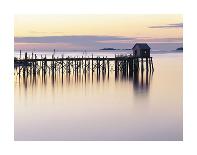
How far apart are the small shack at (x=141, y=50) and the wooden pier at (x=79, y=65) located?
0.96ft

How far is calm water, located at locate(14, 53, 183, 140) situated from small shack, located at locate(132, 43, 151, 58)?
1.05 ft

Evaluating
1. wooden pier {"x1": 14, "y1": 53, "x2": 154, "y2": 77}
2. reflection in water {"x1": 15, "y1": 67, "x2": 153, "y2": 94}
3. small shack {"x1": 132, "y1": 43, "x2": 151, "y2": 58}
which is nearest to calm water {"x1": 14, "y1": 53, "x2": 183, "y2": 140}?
reflection in water {"x1": 15, "y1": 67, "x2": 153, "y2": 94}

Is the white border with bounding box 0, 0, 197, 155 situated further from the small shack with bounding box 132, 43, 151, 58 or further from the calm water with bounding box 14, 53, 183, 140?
the small shack with bounding box 132, 43, 151, 58

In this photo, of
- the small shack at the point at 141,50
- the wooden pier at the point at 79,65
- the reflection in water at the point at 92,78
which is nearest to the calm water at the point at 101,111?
the reflection in water at the point at 92,78

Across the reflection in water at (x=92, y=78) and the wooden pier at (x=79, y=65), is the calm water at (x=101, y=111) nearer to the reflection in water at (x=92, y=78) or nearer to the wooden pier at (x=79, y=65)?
the reflection in water at (x=92, y=78)

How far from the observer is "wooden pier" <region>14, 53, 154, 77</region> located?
31.8 feet

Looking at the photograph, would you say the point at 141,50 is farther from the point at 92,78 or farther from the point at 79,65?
the point at 79,65

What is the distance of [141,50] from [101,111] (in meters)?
1.20

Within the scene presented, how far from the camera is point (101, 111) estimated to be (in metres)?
8.80
